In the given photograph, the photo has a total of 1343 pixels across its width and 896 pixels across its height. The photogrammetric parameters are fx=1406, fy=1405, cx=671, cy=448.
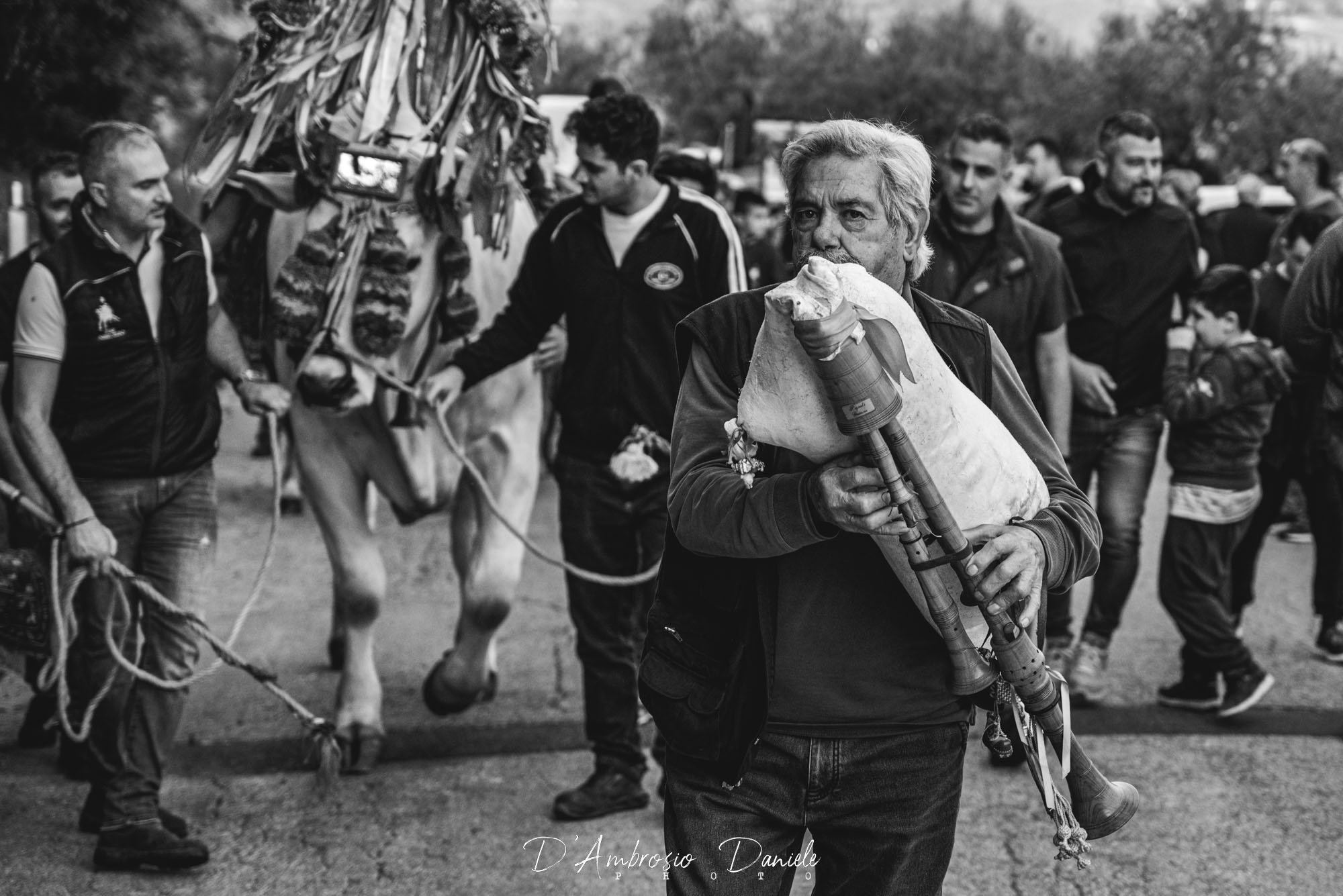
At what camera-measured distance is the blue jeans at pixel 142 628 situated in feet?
13.5

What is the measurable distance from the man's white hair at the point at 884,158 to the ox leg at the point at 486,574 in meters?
2.81

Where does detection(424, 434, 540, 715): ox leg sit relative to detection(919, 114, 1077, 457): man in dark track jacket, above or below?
below

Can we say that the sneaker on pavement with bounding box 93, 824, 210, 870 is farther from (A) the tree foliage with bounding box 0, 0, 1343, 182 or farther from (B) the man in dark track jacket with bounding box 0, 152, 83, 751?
(A) the tree foliage with bounding box 0, 0, 1343, 182

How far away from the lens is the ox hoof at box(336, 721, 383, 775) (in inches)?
186

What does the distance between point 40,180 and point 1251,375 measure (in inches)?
192

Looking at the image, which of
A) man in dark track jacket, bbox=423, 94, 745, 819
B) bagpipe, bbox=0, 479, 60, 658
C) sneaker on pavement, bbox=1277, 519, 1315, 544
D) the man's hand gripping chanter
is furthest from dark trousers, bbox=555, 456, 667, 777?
sneaker on pavement, bbox=1277, 519, 1315, 544

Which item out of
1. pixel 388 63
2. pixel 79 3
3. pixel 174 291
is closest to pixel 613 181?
pixel 388 63

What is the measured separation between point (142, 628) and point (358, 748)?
2.85 ft

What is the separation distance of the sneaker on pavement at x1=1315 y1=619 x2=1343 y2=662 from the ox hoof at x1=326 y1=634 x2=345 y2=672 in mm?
4149

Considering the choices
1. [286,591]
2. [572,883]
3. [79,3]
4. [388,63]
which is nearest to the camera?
[572,883]

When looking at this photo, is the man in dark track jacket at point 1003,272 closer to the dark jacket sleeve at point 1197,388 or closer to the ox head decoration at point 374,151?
the dark jacket sleeve at point 1197,388

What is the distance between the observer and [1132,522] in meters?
5.35

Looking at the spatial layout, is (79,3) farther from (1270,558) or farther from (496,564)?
(1270,558)

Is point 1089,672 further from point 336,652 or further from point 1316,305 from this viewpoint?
point 336,652
